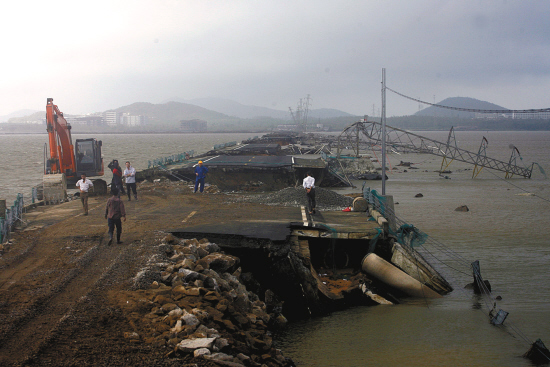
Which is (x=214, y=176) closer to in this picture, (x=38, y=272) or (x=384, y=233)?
(x=384, y=233)

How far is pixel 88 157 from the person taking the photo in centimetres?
2631

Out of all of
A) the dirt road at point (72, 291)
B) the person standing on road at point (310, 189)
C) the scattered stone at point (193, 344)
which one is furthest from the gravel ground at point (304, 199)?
the scattered stone at point (193, 344)

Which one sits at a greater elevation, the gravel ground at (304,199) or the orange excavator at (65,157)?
the orange excavator at (65,157)

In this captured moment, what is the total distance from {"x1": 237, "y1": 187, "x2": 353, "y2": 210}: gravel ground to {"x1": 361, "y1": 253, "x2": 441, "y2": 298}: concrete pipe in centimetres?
573

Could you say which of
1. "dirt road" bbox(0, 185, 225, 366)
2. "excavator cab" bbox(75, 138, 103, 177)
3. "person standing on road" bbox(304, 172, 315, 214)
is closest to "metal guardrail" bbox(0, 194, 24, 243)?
"dirt road" bbox(0, 185, 225, 366)

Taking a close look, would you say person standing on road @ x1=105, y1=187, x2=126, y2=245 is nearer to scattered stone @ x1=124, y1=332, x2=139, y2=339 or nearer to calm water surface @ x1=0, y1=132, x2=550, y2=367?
calm water surface @ x1=0, y1=132, x2=550, y2=367

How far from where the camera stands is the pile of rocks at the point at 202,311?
684 cm

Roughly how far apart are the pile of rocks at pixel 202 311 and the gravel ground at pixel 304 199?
863 centimetres

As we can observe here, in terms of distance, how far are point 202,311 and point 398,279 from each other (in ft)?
22.2

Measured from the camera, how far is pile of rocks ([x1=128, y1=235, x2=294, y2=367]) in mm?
6844

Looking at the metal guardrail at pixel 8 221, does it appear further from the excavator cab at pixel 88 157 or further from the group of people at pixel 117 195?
the excavator cab at pixel 88 157

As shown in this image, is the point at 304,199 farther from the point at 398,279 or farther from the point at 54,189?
the point at 54,189

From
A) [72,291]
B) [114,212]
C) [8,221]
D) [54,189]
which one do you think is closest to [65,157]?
[54,189]

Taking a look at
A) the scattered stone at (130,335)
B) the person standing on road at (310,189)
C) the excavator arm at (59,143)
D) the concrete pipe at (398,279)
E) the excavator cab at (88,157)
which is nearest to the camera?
the scattered stone at (130,335)
